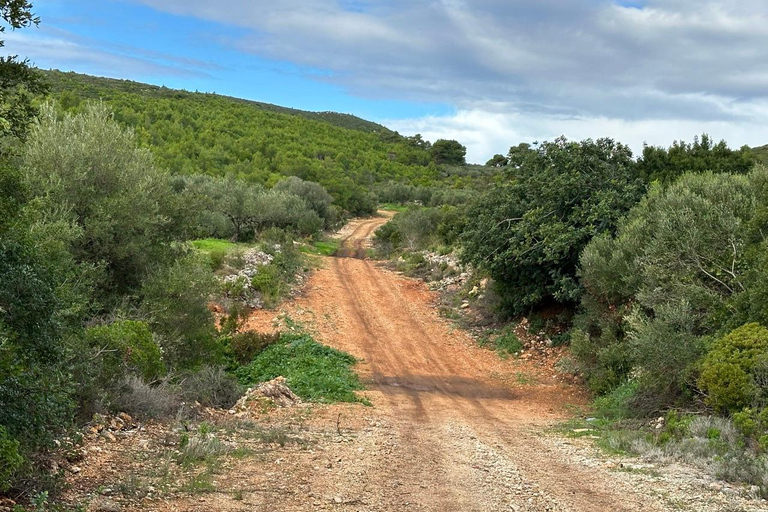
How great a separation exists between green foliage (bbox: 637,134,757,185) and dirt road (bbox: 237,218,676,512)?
27.3 feet

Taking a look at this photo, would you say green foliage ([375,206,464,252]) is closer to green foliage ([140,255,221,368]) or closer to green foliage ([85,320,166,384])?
green foliage ([140,255,221,368])

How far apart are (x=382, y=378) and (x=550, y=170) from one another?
29.5ft

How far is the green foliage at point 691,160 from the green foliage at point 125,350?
16312 mm

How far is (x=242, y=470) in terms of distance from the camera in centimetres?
748

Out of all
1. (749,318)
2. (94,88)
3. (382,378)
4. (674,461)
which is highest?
(94,88)

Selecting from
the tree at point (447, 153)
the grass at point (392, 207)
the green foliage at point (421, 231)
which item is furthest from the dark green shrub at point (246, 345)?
the tree at point (447, 153)

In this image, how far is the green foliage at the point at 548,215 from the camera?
18094 mm

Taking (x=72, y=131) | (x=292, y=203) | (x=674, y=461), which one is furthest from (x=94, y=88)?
(x=674, y=461)

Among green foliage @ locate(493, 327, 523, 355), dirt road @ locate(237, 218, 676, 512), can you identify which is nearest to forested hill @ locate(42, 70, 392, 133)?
dirt road @ locate(237, 218, 676, 512)

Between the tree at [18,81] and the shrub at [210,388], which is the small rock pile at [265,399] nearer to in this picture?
the shrub at [210,388]

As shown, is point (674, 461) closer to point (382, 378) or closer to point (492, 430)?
point (492, 430)

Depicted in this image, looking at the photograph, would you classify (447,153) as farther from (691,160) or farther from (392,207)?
(691,160)

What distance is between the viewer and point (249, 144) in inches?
2648

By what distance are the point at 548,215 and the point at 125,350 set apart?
1307 cm
